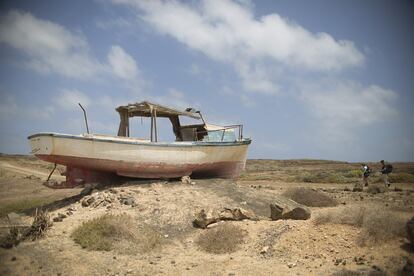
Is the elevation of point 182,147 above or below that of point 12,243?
above

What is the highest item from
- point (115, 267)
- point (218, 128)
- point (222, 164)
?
point (218, 128)

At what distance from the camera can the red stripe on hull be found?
39.4ft

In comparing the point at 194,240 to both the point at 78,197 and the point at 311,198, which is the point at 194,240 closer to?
the point at 78,197

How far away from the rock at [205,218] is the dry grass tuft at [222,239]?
1.53 ft

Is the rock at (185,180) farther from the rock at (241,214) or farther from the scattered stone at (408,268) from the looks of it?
the scattered stone at (408,268)

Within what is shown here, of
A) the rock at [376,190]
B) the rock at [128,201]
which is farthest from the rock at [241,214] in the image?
the rock at [376,190]

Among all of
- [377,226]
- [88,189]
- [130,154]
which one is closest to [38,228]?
[88,189]

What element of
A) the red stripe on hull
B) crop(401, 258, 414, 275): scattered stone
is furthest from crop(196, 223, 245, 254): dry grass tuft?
the red stripe on hull

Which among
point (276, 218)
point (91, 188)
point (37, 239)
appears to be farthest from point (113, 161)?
point (276, 218)

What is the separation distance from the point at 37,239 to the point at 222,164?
7792mm

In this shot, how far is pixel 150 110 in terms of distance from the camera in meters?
13.8

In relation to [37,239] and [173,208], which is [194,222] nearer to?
[173,208]

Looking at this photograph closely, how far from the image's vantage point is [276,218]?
10281 millimetres

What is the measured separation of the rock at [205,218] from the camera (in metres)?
9.95
